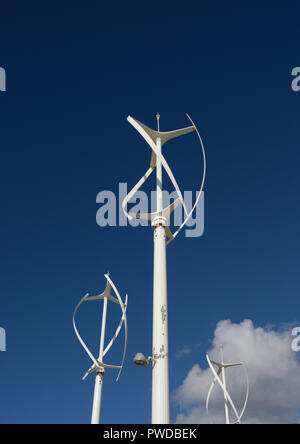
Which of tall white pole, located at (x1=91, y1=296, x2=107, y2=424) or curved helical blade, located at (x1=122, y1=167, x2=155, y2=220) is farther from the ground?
curved helical blade, located at (x1=122, y1=167, x2=155, y2=220)

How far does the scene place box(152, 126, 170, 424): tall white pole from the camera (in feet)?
56.5

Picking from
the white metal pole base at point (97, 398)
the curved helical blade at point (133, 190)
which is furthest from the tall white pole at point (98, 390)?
the curved helical blade at point (133, 190)

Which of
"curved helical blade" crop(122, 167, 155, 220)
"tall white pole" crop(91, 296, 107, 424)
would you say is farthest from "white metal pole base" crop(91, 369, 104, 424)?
"curved helical blade" crop(122, 167, 155, 220)

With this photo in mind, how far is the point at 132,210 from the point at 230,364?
5208 centimetres

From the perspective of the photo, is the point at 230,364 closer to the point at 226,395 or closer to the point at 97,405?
the point at 226,395

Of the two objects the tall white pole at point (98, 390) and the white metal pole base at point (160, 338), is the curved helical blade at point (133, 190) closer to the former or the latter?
the white metal pole base at point (160, 338)

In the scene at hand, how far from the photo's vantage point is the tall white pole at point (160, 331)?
17.2m

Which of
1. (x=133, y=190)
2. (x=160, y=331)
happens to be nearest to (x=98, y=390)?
(x=133, y=190)

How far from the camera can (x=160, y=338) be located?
1862 centimetres

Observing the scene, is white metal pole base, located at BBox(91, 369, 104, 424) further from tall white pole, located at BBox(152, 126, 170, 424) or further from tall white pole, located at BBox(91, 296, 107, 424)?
tall white pole, located at BBox(152, 126, 170, 424)

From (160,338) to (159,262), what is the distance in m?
4.01

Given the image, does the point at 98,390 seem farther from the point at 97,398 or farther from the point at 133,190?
the point at 133,190
